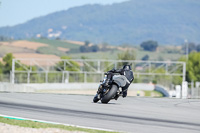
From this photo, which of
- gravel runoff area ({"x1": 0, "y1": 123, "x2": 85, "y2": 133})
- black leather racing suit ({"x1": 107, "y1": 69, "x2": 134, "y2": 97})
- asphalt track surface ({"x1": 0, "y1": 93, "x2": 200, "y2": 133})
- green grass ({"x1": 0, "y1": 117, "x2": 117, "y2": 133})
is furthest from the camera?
black leather racing suit ({"x1": 107, "y1": 69, "x2": 134, "y2": 97})

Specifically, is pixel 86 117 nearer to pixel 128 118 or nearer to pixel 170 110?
pixel 128 118

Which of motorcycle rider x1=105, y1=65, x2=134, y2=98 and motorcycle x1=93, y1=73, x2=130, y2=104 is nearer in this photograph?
motorcycle x1=93, y1=73, x2=130, y2=104

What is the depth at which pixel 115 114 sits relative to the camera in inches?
546

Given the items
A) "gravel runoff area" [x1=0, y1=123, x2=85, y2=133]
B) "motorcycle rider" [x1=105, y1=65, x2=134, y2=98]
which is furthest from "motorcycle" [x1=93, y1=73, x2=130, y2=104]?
"gravel runoff area" [x1=0, y1=123, x2=85, y2=133]

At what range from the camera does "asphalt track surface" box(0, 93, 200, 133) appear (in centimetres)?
1169

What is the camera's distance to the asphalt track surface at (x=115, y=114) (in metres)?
11.7

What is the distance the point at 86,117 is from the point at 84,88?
176 ft

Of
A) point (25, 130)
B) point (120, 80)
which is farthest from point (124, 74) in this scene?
point (25, 130)

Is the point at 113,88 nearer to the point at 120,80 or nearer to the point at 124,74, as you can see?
the point at 120,80

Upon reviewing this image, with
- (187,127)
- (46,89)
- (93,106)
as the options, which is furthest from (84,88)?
(187,127)

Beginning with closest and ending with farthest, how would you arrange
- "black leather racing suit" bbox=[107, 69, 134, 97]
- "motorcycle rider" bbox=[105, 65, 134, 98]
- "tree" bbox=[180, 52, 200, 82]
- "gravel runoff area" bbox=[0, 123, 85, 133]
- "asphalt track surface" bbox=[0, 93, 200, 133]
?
"gravel runoff area" bbox=[0, 123, 85, 133]
"asphalt track surface" bbox=[0, 93, 200, 133]
"motorcycle rider" bbox=[105, 65, 134, 98]
"black leather racing suit" bbox=[107, 69, 134, 97]
"tree" bbox=[180, 52, 200, 82]

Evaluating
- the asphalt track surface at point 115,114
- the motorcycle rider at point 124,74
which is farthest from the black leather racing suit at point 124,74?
the asphalt track surface at point 115,114

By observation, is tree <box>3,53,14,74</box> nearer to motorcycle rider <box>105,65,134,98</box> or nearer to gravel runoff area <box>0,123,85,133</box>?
motorcycle rider <box>105,65,134,98</box>

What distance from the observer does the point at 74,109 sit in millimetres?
14883
